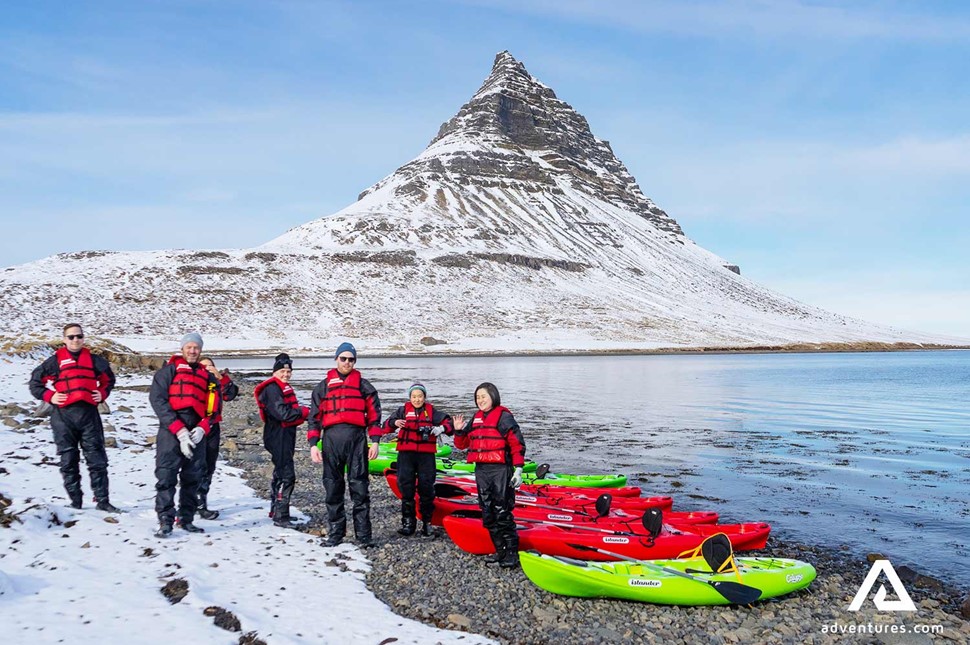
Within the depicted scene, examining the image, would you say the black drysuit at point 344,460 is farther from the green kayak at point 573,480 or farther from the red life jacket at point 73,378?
the green kayak at point 573,480

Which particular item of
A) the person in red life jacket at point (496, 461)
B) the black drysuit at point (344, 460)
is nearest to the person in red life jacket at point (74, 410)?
the black drysuit at point (344, 460)

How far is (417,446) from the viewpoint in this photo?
37.2 ft

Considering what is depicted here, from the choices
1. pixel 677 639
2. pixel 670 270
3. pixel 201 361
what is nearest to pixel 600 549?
pixel 677 639

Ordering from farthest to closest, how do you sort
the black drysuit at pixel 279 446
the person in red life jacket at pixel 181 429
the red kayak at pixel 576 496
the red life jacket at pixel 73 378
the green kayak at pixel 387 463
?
the green kayak at pixel 387 463, the red kayak at pixel 576 496, the black drysuit at pixel 279 446, the red life jacket at pixel 73 378, the person in red life jacket at pixel 181 429

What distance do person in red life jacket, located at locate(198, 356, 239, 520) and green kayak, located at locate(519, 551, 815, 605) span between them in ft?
19.0

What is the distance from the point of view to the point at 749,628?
330 inches

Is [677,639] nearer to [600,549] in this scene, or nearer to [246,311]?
[600,549]

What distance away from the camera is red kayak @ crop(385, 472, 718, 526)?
38.2 feet

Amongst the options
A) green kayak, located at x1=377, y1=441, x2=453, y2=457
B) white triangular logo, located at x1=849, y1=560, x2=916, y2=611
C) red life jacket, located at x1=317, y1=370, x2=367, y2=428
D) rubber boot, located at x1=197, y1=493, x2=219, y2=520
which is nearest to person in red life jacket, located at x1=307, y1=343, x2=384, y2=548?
red life jacket, located at x1=317, y1=370, x2=367, y2=428

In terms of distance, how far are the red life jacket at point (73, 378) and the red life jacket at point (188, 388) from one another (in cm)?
166

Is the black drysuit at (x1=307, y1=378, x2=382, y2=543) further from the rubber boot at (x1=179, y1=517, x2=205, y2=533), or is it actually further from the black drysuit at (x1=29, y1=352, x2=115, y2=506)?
the black drysuit at (x1=29, y1=352, x2=115, y2=506)

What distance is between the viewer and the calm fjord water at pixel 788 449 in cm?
1366

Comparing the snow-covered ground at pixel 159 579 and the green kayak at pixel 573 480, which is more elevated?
the snow-covered ground at pixel 159 579

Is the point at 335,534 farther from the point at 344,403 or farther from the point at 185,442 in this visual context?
the point at 185,442
